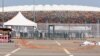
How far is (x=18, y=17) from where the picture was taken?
6297cm

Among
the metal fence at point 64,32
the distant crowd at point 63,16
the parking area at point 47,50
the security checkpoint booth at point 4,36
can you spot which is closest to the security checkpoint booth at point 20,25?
the metal fence at point 64,32

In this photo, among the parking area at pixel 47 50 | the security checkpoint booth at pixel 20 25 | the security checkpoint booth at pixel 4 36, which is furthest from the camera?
the security checkpoint booth at pixel 20 25

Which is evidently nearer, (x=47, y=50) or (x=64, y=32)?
(x=47, y=50)

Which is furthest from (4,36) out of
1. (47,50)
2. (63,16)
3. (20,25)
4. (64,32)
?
(63,16)

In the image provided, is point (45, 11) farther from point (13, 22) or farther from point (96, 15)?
point (13, 22)

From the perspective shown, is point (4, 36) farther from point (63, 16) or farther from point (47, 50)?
point (63, 16)

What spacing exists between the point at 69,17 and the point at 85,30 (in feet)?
184

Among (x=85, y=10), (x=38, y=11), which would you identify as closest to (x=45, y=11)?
(x=38, y=11)

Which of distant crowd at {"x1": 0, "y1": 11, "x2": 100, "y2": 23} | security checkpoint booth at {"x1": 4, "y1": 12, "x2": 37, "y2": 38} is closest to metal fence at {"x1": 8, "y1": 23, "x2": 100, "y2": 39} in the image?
security checkpoint booth at {"x1": 4, "y1": 12, "x2": 37, "y2": 38}

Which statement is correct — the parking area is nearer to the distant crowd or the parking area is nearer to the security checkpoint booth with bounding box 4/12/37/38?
the security checkpoint booth with bounding box 4/12/37/38

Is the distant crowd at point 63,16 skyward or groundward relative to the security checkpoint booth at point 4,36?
skyward

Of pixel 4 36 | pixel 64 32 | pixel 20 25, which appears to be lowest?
pixel 64 32

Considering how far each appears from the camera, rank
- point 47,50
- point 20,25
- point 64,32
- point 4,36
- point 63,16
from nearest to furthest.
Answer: point 47,50, point 4,36, point 20,25, point 64,32, point 63,16

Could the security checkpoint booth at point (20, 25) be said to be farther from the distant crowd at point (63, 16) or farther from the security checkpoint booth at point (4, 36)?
the distant crowd at point (63, 16)
